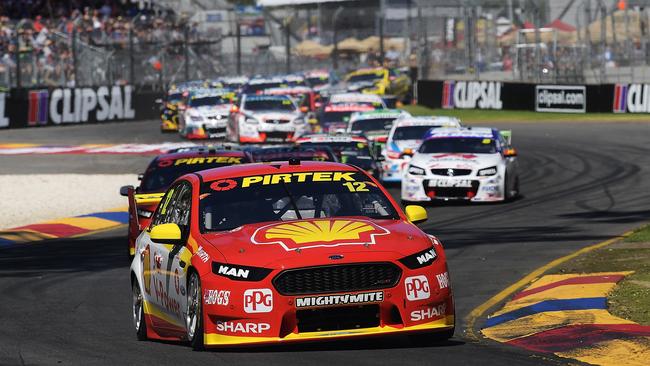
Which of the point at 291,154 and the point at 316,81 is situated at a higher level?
the point at 291,154

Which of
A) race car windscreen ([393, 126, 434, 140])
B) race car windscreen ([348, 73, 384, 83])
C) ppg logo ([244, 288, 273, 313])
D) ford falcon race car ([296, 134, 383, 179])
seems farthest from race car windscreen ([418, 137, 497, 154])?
race car windscreen ([348, 73, 384, 83])

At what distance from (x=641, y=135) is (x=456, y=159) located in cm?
1500

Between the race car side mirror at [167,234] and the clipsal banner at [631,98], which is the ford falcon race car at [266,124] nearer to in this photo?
the clipsal banner at [631,98]

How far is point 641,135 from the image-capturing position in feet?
124

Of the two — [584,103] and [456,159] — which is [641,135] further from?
[456,159]

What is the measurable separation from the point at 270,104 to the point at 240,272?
31720 millimetres

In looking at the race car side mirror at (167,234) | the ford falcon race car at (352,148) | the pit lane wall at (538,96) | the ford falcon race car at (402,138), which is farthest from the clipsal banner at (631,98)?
the race car side mirror at (167,234)

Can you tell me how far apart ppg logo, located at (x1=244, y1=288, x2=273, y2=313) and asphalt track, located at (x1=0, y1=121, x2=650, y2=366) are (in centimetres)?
34

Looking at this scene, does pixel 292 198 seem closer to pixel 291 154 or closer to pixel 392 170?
pixel 291 154

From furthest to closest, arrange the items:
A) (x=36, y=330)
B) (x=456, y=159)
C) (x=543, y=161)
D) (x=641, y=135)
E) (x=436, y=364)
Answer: (x=641, y=135) → (x=543, y=161) → (x=456, y=159) → (x=36, y=330) → (x=436, y=364)

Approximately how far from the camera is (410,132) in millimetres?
29125

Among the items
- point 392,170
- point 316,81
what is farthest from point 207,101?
point 316,81

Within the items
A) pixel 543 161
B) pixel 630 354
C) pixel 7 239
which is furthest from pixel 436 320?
pixel 543 161

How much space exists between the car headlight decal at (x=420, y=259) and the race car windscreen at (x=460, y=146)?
15731 mm
